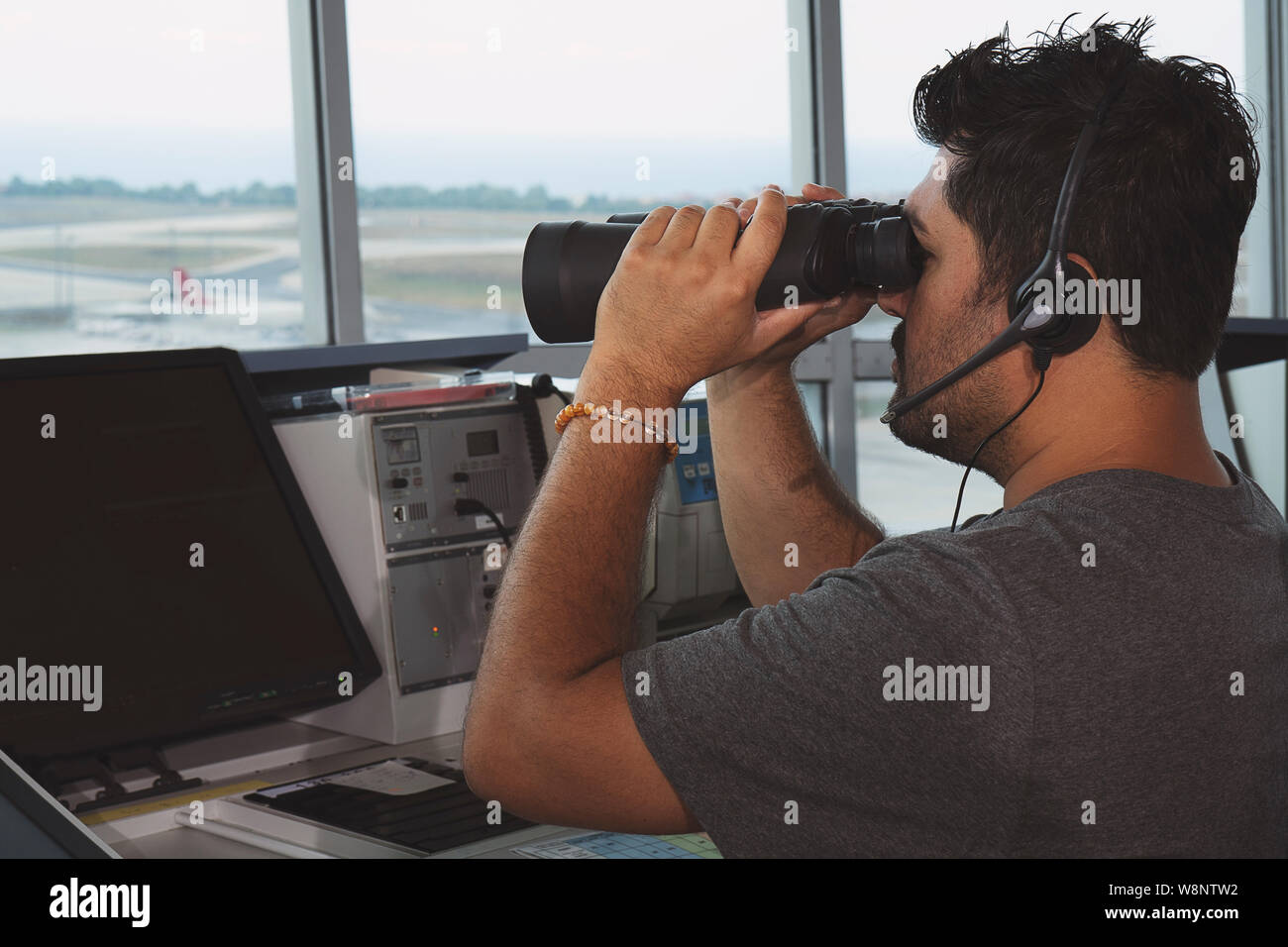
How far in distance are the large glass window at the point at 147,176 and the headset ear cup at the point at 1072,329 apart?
2.71 metres

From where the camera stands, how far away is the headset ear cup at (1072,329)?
933 millimetres

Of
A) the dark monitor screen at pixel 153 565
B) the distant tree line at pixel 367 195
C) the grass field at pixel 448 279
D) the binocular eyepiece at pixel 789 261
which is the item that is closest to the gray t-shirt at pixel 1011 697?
the binocular eyepiece at pixel 789 261

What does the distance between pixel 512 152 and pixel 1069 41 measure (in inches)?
122

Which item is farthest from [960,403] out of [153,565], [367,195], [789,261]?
[367,195]

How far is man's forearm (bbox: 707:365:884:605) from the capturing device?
1.33 m

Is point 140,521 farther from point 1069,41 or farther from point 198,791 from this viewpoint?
point 1069,41

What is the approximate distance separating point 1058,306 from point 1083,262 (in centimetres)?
4

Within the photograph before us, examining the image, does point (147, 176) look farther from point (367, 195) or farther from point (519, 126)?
point (519, 126)

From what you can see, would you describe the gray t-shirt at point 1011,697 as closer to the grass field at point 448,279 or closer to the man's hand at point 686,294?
the man's hand at point 686,294

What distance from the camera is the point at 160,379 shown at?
1586mm

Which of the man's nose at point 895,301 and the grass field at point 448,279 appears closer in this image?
the man's nose at point 895,301

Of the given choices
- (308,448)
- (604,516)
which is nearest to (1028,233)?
(604,516)

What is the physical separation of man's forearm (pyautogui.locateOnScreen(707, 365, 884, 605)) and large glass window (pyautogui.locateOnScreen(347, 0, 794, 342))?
2.22 m

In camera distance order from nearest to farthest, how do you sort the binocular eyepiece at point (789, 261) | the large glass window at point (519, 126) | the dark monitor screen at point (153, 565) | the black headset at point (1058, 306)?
the black headset at point (1058, 306) → the binocular eyepiece at point (789, 261) → the dark monitor screen at point (153, 565) → the large glass window at point (519, 126)
